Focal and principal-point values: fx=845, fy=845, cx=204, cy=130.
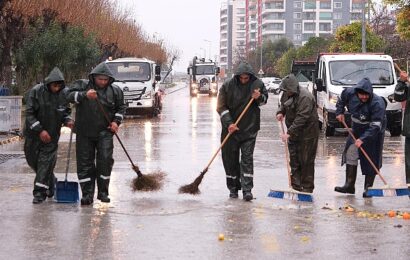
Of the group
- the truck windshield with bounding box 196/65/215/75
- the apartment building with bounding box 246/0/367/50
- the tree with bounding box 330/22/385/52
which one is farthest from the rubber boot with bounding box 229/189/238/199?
the apartment building with bounding box 246/0/367/50

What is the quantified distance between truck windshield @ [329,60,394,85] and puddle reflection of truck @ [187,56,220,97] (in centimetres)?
4079

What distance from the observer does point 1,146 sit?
18891 mm

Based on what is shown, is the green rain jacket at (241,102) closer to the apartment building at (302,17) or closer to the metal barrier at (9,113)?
the metal barrier at (9,113)

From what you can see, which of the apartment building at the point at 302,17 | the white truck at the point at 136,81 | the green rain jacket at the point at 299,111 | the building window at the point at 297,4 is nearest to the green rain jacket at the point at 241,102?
the green rain jacket at the point at 299,111

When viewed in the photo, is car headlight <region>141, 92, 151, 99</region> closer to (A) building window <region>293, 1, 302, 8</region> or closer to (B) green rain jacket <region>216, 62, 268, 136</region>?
(B) green rain jacket <region>216, 62, 268, 136</region>

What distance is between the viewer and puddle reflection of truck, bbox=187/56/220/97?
63.4 m

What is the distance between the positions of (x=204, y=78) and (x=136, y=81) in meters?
32.4

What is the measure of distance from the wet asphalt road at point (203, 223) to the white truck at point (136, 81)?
17.2 meters

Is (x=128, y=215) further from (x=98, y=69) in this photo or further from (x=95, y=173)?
(x=98, y=69)

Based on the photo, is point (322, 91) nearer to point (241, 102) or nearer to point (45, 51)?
point (241, 102)

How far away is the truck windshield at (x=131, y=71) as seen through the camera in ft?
104

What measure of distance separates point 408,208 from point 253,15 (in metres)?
185

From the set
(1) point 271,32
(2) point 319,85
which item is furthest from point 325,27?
(2) point 319,85

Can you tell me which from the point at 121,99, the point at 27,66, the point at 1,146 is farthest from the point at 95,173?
the point at 27,66
